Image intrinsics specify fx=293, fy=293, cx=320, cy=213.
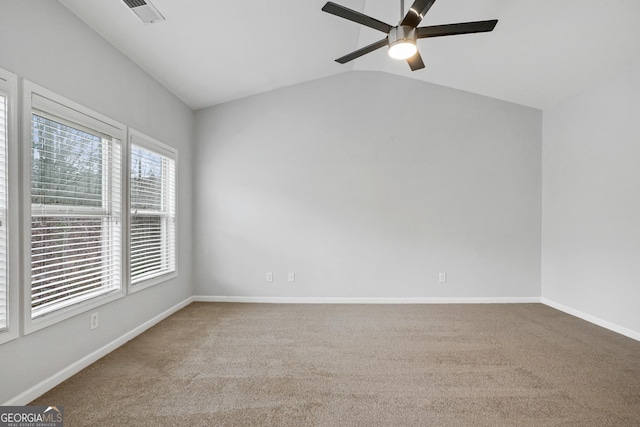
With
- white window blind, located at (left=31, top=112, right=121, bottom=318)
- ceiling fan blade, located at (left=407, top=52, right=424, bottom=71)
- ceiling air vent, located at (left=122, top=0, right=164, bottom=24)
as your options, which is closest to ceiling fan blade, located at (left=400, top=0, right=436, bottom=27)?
ceiling fan blade, located at (left=407, top=52, right=424, bottom=71)

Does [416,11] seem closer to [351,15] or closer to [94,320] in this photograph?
[351,15]

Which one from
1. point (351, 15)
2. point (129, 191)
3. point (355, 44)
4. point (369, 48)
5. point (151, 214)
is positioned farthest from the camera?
point (355, 44)

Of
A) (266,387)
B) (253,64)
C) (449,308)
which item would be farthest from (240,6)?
(449,308)

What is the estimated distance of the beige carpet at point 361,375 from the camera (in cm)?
178

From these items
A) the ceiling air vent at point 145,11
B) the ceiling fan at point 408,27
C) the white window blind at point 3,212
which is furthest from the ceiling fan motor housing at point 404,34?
the white window blind at point 3,212

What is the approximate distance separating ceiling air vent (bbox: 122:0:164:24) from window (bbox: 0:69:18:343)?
3.08ft

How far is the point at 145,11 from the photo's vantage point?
226 cm

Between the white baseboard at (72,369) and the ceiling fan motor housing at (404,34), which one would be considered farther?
the ceiling fan motor housing at (404,34)

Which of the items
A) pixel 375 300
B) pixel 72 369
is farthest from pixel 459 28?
pixel 72 369

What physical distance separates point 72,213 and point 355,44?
10.8ft

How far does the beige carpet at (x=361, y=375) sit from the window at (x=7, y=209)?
2.00 ft

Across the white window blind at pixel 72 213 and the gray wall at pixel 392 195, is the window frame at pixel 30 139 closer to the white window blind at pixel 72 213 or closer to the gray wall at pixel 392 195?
the white window blind at pixel 72 213

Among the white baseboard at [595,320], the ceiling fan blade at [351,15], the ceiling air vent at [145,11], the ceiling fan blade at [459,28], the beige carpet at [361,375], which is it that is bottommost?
the beige carpet at [361,375]

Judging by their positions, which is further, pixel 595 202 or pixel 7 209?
pixel 595 202
